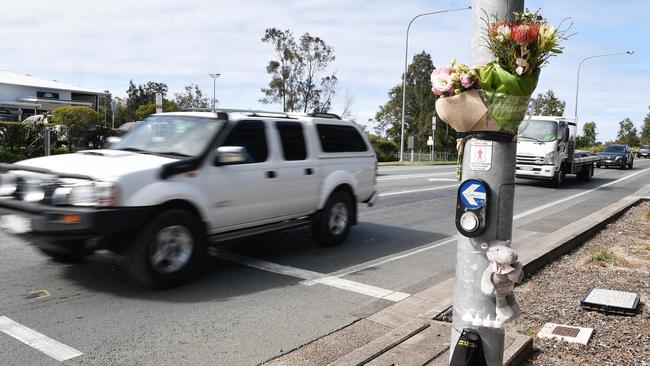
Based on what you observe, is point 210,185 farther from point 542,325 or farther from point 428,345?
point 542,325

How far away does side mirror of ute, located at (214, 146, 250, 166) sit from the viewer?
20.1 ft

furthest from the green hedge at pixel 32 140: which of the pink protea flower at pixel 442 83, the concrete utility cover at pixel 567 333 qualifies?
the pink protea flower at pixel 442 83

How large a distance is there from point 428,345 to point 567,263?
369cm

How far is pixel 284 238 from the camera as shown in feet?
27.7

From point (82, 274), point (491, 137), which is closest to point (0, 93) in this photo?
point (82, 274)

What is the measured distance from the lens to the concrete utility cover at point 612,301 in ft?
15.8

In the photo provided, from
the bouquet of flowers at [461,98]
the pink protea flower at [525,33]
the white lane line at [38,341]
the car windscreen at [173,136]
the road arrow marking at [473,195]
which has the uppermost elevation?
the pink protea flower at [525,33]

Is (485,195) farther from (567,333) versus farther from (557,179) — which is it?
(557,179)

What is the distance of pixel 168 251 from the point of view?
5.59 metres

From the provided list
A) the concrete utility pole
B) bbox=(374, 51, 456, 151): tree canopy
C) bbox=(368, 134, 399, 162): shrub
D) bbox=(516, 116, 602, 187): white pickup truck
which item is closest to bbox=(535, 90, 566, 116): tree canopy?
bbox=(374, 51, 456, 151): tree canopy

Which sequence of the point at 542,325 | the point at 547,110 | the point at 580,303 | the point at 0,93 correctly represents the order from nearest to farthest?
the point at 542,325, the point at 580,303, the point at 0,93, the point at 547,110

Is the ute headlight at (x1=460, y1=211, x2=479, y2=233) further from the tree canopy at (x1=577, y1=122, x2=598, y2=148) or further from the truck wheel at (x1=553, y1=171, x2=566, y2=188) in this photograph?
the tree canopy at (x1=577, y1=122, x2=598, y2=148)

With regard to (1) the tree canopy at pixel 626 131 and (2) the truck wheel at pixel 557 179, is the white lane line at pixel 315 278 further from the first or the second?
(1) the tree canopy at pixel 626 131

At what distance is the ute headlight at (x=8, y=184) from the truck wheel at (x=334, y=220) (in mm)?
3789
